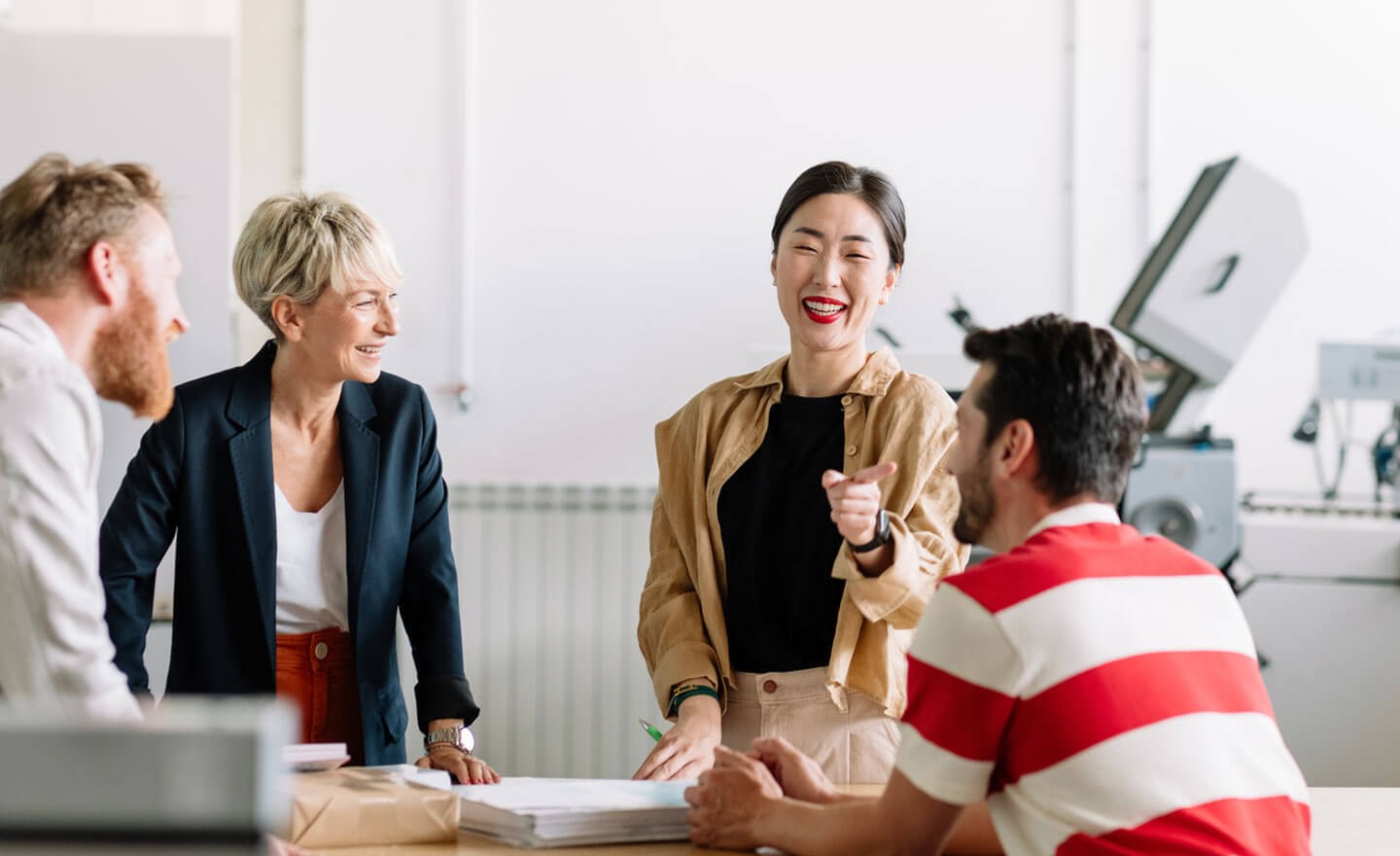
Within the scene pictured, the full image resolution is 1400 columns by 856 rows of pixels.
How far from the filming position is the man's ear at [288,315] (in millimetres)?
1974

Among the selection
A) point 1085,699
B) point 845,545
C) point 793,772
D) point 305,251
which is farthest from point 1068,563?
point 305,251

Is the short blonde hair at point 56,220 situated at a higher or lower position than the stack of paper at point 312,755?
higher

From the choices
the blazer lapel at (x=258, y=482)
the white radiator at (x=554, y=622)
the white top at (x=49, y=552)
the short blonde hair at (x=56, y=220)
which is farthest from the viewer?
the white radiator at (x=554, y=622)

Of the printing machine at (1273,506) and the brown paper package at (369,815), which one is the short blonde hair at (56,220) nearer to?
the brown paper package at (369,815)

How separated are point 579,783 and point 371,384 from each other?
Result: 2.60ft

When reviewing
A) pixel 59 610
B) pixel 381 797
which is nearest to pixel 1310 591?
pixel 381 797

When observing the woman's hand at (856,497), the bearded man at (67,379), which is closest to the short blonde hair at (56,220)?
the bearded man at (67,379)

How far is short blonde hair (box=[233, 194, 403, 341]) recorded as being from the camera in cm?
196

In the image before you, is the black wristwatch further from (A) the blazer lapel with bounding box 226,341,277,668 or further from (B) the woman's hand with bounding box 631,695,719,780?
(A) the blazer lapel with bounding box 226,341,277,668

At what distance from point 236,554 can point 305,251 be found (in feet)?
1.45

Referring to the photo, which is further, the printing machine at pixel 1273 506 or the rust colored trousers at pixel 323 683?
the printing machine at pixel 1273 506

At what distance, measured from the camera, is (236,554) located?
191 cm

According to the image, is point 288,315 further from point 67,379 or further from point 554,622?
point 554,622

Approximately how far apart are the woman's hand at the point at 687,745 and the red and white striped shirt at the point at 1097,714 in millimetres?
594
